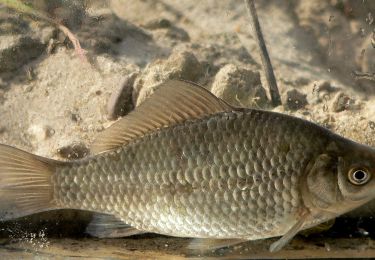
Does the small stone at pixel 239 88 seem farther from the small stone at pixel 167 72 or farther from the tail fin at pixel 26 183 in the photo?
the tail fin at pixel 26 183

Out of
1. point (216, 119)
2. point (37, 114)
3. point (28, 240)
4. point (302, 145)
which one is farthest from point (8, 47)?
point (302, 145)

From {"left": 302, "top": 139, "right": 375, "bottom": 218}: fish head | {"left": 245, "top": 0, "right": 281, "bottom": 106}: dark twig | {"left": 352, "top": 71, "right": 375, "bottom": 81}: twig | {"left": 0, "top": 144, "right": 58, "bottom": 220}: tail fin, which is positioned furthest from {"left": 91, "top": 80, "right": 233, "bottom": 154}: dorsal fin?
{"left": 352, "top": 71, "right": 375, "bottom": 81}: twig

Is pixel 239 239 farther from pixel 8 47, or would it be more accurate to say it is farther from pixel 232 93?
pixel 8 47

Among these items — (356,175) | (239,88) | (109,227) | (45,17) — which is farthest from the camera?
(45,17)

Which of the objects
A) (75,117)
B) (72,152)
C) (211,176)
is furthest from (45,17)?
(211,176)

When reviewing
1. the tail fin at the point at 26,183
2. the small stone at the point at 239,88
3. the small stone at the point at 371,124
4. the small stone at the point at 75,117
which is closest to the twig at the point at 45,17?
the small stone at the point at 75,117

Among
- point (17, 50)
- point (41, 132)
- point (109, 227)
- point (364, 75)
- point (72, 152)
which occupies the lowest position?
point (109, 227)

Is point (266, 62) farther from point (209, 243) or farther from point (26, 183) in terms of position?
point (26, 183)
